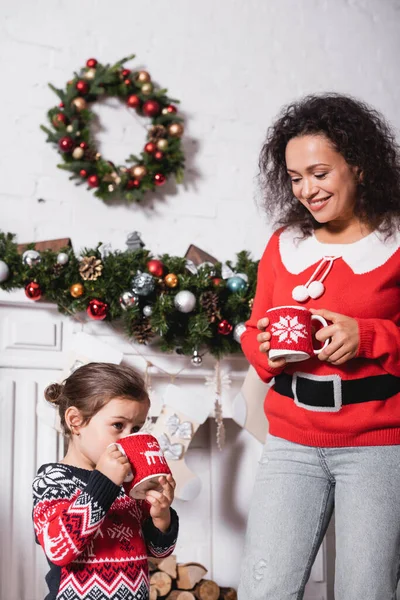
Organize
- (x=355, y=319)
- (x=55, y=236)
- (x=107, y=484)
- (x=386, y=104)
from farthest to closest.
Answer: (x=386, y=104) < (x=55, y=236) < (x=355, y=319) < (x=107, y=484)

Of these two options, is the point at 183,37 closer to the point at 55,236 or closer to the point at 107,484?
the point at 55,236

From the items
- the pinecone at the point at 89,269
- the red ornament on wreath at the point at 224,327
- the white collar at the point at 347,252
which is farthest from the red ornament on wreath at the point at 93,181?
the white collar at the point at 347,252

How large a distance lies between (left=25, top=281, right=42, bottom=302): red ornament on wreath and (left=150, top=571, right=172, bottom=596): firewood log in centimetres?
90

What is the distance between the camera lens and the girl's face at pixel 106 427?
4.92 feet

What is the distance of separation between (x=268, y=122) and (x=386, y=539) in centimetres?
181

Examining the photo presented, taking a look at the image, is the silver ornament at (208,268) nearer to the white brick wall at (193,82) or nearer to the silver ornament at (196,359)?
the silver ornament at (196,359)

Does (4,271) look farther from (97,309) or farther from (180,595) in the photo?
(180,595)

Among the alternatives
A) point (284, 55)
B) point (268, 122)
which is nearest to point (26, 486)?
point (268, 122)

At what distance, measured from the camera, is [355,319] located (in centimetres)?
152

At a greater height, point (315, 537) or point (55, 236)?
point (55, 236)

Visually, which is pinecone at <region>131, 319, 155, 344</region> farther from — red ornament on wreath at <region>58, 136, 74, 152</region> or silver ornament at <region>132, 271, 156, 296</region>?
red ornament on wreath at <region>58, 136, 74, 152</region>

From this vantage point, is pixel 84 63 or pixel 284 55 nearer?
pixel 84 63

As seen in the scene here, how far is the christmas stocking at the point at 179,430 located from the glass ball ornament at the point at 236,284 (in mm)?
343

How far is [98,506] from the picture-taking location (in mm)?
1335
